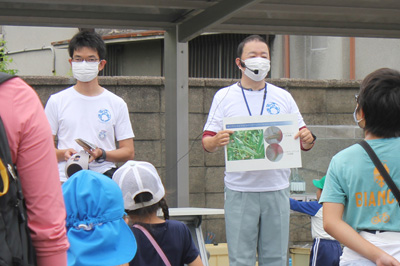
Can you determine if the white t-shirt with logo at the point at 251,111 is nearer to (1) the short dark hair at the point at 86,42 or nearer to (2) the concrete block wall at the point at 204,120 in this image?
(1) the short dark hair at the point at 86,42

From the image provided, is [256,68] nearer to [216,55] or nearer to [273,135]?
[273,135]

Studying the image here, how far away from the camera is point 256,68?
4727mm

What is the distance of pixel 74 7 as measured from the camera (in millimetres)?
5230

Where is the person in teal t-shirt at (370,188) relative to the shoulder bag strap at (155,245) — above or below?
above

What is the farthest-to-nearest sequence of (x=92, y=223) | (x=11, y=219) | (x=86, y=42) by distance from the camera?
(x=86, y=42) < (x=92, y=223) < (x=11, y=219)

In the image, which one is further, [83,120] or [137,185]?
[83,120]

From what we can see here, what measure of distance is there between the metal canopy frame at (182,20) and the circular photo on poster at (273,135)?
3.22ft

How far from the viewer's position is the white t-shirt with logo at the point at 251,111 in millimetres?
4551

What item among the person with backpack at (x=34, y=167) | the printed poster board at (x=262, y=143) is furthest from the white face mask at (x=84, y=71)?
the person with backpack at (x=34, y=167)

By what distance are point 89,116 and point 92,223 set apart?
2.21 meters

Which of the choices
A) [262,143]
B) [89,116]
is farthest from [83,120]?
[262,143]

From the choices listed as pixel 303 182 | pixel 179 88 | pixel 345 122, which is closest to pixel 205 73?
pixel 345 122

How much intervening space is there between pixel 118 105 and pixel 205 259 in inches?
51.6

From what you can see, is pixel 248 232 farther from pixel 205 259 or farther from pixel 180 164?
pixel 180 164
